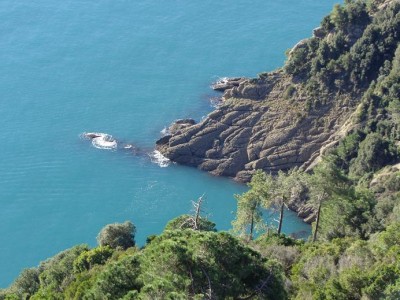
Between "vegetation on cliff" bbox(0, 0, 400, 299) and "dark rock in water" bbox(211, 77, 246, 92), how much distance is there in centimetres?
143

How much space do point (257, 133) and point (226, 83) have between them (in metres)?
12.6

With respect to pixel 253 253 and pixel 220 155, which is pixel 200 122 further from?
pixel 253 253

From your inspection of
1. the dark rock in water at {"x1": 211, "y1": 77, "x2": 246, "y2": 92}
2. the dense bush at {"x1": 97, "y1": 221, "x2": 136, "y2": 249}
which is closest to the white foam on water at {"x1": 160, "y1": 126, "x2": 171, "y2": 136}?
the dark rock in water at {"x1": 211, "y1": 77, "x2": 246, "y2": 92}

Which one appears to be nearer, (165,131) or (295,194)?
(295,194)

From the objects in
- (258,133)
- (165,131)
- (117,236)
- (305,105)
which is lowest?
(117,236)

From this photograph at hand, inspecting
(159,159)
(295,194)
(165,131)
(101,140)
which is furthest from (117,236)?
(165,131)

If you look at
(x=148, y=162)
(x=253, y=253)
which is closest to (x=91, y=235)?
(x=148, y=162)

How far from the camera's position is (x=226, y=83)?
9012 cm

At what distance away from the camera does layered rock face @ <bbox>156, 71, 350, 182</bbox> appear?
77.7m

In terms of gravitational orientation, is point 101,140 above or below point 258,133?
above

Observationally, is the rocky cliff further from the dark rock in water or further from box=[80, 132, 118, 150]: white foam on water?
the dark rock in water

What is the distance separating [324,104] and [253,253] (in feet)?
153

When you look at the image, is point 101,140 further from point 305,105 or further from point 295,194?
point 295,194

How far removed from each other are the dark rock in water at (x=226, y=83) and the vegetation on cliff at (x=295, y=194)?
1425 mm
